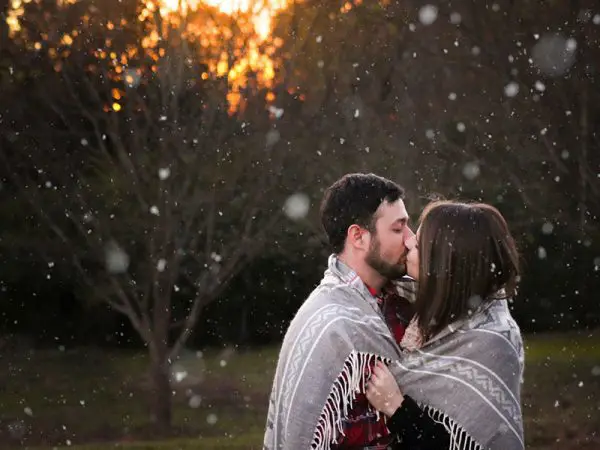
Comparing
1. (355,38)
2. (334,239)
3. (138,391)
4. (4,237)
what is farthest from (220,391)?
(334,239)

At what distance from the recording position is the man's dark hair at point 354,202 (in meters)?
4.38

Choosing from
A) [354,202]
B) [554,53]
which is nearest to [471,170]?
[554,53]

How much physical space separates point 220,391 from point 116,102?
5763 millimetres

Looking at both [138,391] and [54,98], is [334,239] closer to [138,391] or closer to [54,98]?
[54,98]

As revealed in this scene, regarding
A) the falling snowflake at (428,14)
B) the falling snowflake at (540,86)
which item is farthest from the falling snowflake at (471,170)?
the falling snowflake at (428,14)

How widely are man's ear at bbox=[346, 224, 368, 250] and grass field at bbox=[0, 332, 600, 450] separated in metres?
7.21

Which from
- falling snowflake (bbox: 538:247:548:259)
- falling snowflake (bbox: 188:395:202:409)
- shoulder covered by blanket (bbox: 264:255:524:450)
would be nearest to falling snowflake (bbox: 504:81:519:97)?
falling snowflake (bbox: 538:247:548:259)

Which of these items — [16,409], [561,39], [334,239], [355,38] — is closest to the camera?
[334,239]

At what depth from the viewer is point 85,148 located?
1263cm

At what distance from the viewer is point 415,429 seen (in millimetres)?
4043

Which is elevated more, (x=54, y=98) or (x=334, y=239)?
(x=54, y=98)

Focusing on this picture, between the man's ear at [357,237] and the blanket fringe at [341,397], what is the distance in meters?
0.50

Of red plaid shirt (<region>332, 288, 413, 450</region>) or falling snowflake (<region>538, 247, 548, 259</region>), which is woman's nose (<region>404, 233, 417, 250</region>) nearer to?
red plaid shirt (<region>332, 288, 413, 450</region>)

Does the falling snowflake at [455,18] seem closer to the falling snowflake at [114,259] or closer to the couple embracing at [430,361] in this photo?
the falling snowflake at [114,259]
